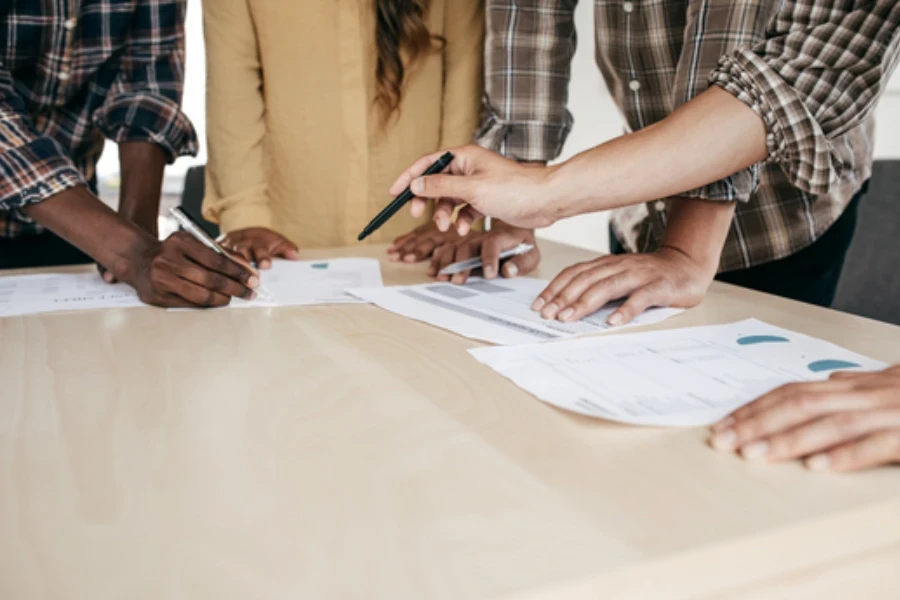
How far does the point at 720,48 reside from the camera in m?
0.99

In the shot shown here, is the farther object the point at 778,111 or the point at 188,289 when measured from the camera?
the point at 188,289

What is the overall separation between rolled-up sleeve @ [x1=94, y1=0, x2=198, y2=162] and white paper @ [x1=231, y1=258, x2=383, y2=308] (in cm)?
34

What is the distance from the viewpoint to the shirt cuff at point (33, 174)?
3.46 feet

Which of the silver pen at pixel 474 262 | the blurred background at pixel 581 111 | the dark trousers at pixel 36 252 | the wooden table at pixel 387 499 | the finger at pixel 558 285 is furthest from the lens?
the blurred background at pixel 581 111

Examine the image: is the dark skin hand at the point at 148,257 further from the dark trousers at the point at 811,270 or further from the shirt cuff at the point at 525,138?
the dark trousers at the point at 811,270

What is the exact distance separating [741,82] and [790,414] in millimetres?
445

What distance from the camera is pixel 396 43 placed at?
5.03 feet

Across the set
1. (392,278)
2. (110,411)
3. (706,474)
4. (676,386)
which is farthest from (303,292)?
(706,474)

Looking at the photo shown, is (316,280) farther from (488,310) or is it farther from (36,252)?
(36,252)

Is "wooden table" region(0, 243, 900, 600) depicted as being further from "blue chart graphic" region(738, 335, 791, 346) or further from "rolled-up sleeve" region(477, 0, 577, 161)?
"rolled-up sleeve" region(477, 0, 577, 161)

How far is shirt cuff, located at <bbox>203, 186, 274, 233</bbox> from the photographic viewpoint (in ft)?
4.91

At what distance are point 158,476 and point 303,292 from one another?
1.88ft

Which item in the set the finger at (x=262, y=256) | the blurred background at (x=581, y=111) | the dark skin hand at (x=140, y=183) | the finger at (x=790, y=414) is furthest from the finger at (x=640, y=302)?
the blurred background at (x=581, y=111)

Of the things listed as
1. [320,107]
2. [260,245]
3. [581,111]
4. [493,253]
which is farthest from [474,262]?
Result: [581,111]
